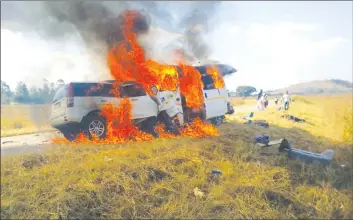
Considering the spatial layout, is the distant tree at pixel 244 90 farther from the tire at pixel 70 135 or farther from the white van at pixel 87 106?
the tire at pixel 70 135

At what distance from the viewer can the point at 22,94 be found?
727 centimetres

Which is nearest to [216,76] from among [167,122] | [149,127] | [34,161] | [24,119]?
[167,122]

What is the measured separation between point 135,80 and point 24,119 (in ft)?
11.6

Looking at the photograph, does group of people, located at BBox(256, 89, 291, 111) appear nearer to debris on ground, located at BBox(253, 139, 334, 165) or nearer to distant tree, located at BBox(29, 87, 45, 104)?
debris on ground, located at BBox(253, 139, 334, 165)

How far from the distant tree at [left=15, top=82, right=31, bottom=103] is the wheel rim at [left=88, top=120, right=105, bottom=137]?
179 cm

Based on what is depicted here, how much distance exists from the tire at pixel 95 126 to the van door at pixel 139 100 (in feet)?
3.33

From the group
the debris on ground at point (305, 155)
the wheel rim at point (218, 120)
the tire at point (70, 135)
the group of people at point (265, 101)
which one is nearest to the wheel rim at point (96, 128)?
the tire at point (70, 135)

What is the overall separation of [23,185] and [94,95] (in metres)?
3.61

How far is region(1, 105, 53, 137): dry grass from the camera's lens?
20.9 feet

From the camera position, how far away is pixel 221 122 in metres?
13.3

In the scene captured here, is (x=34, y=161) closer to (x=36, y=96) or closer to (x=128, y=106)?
(x=36, y=96)

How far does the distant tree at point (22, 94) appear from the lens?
6.78 metres

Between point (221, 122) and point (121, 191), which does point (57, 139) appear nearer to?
point (121, 191)

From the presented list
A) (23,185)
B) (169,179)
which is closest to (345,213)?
(169,179)
